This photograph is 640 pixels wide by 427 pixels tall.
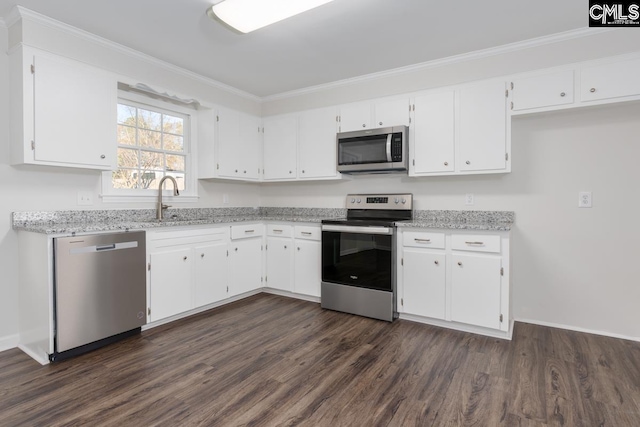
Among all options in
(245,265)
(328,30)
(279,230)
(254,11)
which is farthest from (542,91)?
(245,265)

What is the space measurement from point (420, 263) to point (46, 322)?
2.85 metres

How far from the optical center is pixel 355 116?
3.68 m

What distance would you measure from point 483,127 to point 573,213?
1041mm

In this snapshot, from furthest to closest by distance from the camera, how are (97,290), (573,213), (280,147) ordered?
(280,147) < (573,213) < (97,290)

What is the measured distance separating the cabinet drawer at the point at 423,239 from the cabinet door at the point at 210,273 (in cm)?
182

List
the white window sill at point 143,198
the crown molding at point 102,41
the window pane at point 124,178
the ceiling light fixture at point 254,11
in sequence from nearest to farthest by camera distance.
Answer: the ceiling light fixture at point 254,11 → the crown molding at point 102,41 → the white window sill at point 143,198 → the window pane at point 124,178

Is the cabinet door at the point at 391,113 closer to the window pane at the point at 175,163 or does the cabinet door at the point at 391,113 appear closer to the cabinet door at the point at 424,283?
the cabinet door at the point at 424,283

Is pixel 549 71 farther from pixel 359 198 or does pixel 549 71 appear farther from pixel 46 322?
pixel 46 322

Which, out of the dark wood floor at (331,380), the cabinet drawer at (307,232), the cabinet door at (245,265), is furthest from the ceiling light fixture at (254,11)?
the dark wood floor at (331,380)

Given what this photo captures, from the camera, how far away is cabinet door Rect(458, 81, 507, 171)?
9.66ft

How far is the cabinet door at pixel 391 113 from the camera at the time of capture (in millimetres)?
3393

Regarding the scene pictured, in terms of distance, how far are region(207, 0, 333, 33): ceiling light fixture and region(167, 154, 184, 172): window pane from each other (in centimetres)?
175

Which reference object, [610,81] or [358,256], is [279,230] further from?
[610,81]

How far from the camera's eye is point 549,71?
2781mm
